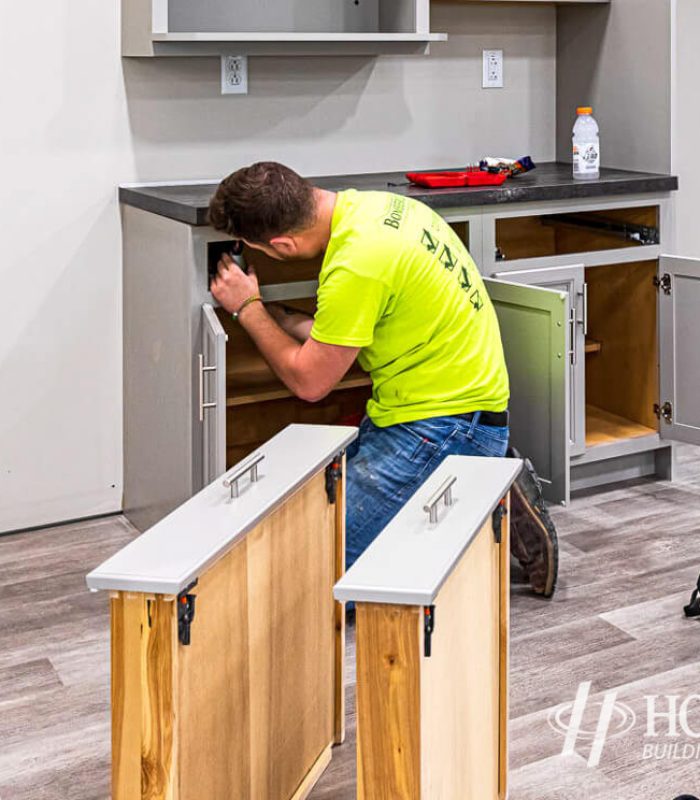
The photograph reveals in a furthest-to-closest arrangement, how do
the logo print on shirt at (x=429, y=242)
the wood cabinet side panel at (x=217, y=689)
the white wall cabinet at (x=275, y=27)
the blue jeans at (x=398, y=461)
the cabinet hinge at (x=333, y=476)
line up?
the white wall cabinet at (x=275, y=27), the blue jeans at (x=398, y=461), the logo print on shirt at (x=429, y=242), the cabinet hinge at (x=333, y=476), the wood cabinet side panel at (x=217, y=689)

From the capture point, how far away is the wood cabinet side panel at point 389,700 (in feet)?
5.06

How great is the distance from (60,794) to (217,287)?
1.25 m

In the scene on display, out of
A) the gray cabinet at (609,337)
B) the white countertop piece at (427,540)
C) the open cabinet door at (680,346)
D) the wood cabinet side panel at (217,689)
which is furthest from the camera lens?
the open cabinet door at (680,346)

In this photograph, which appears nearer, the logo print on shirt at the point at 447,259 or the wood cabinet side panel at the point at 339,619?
the wood cabinet side panel at the point at 339,619

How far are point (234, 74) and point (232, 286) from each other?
0.87m

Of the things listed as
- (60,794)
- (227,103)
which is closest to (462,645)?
(60,794)

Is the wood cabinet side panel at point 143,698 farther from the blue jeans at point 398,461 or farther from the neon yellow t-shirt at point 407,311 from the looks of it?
the blue jeans at point 398,461

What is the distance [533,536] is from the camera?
301 centimetres

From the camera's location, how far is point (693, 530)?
3.47m

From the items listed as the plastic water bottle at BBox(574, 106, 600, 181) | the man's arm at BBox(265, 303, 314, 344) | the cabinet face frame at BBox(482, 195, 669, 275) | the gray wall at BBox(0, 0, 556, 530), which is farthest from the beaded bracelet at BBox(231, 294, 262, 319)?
the plastic water bottle at BBox(574, 106, 600, 181)

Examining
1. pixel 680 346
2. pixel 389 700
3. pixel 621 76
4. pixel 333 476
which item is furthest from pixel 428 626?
pixel 621 76

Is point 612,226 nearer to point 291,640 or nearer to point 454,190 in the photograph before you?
point 454,190

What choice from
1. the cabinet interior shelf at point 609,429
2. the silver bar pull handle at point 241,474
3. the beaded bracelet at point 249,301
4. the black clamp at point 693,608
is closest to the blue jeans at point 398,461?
the beaded bracelet at point 249,301

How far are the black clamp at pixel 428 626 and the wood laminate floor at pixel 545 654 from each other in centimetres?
73
